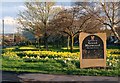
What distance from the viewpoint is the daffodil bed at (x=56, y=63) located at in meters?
5.32

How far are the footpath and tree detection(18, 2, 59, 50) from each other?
870mm

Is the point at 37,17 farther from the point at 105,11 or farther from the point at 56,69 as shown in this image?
the point at 105,11

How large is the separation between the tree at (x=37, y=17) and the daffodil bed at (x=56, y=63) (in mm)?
429

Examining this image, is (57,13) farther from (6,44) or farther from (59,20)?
(6,44)

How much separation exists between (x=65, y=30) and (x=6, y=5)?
144 cm

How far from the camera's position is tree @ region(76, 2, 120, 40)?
5785 mm

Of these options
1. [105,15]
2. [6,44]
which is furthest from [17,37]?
[105,15]

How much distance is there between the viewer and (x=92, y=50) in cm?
529

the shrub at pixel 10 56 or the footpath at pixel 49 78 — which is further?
the shrub at pixel 10 56

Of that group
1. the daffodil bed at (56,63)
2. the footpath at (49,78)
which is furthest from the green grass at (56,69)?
the footpath at (49,78)

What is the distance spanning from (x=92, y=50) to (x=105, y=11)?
1.10 metres

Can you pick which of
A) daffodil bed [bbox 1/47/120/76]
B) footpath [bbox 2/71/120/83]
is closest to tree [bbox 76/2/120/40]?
daffodil bed [bbox 1/47/120/76]

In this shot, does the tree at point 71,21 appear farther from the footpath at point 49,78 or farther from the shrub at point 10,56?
the shrub at point 10,56

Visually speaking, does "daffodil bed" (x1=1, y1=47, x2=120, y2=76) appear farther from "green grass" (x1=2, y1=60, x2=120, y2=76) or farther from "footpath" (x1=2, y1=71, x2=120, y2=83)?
"footpath" (x1=2, y1=71, x2=120, y2=83)
